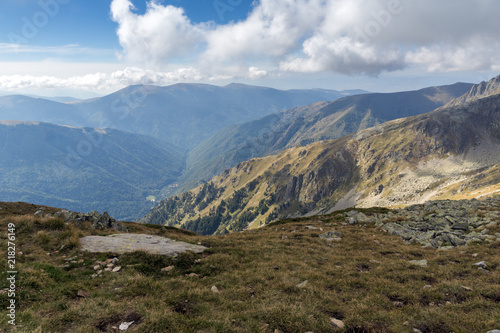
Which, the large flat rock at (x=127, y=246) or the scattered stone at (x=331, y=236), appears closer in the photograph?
the large flat rock at (x=127, y=246)

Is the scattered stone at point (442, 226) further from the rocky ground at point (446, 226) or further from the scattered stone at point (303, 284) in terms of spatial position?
the scattered stone at point (303, 284)

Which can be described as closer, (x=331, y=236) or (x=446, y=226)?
(x=331, y=236)

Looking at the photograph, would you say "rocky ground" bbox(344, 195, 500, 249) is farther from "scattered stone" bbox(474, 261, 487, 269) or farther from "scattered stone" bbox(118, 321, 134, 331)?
"scattered stone" bbox(118, 321, 134, 331)

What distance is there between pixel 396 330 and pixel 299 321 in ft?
12.6

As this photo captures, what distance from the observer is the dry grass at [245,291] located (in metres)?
9.16

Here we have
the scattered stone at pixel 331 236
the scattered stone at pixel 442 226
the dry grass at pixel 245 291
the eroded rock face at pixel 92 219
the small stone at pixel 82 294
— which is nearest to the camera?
the dry grass at pixel 245 291

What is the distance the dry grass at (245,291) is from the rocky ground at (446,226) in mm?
5327

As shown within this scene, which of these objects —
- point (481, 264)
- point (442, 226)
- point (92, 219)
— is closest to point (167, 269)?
point (92, 219)

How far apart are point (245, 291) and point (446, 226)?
104ft

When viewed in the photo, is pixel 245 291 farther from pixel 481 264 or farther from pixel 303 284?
pixel 481 264

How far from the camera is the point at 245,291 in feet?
41.6

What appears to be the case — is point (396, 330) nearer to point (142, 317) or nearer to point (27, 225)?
point (142, 317)

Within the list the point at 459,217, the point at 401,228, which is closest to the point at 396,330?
the point at 401,228

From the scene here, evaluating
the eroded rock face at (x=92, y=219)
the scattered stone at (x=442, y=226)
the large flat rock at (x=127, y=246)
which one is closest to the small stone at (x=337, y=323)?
the large flat rock at (x=127, y=246)
